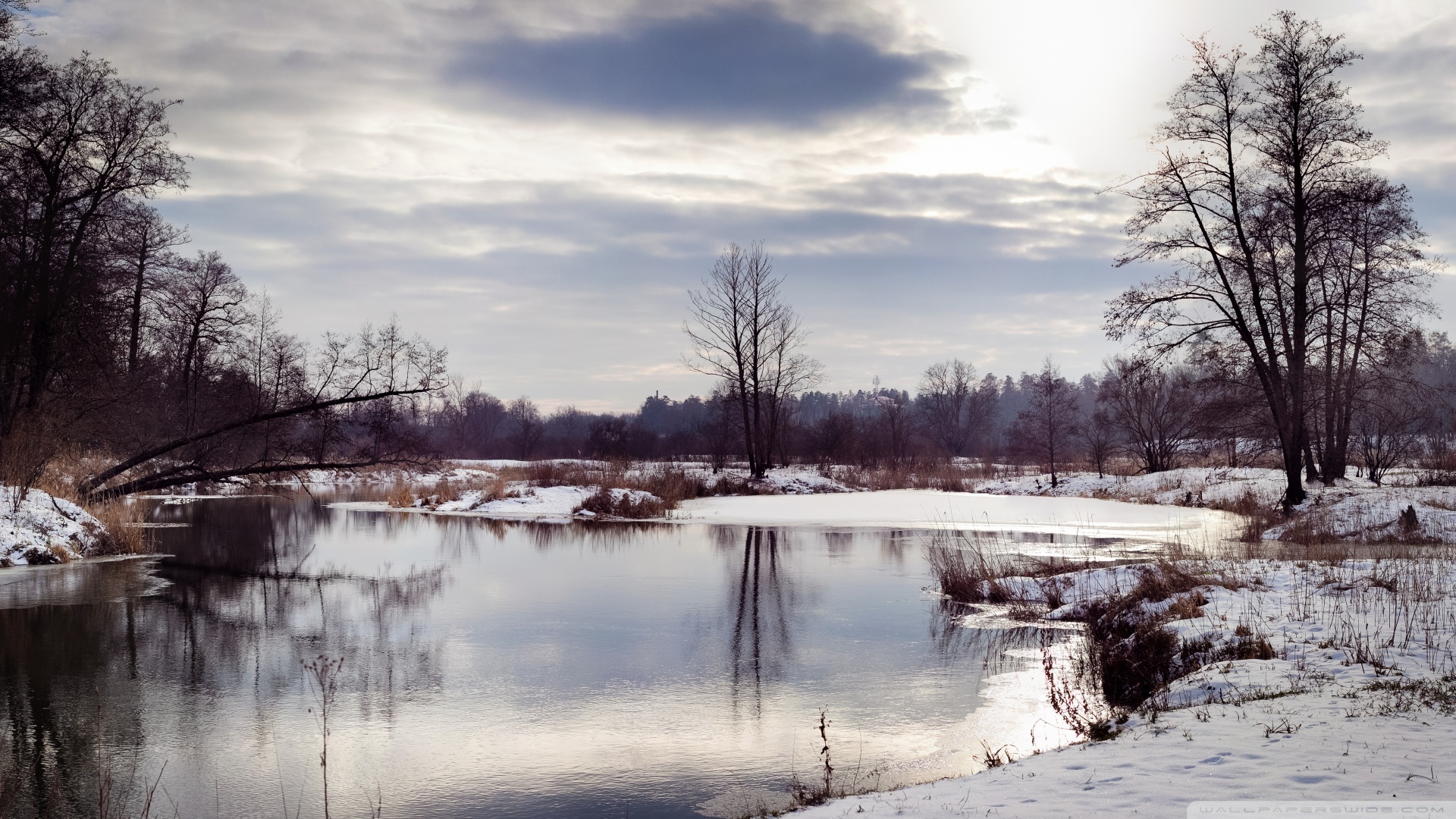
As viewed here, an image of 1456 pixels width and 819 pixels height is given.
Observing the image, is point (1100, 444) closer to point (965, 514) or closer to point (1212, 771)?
point (965, 514)

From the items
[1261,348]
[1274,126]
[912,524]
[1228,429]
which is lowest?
[912,524]

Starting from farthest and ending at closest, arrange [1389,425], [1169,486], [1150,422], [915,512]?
[1150,422]
[1169,486]
[915,512]
[1389,425]

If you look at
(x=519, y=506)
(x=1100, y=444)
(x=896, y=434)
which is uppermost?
(x=896, y=434)

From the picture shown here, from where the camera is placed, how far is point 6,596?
1308 centimetres

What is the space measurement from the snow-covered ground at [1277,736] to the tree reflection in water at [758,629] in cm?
278

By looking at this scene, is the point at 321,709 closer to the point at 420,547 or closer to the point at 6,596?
the point at 6,596

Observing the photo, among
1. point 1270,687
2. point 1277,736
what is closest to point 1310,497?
point 1270,687

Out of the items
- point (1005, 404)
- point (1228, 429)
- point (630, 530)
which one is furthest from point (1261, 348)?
point (1005, 404)

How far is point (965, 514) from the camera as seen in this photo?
27.9 metres

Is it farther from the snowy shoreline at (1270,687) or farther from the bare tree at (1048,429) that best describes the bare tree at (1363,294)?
the bare tree at (1048,429)

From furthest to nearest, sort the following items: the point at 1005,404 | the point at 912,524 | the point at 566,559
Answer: the point at 1005,404, the point at 912,524, the point at 566,559

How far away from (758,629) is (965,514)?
58.6 ft

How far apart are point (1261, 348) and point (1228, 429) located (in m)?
2.47

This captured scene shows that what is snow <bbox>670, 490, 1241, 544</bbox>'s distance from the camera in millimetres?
23062
